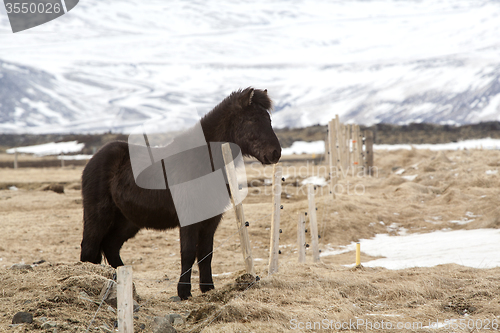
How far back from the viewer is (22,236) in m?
8.77

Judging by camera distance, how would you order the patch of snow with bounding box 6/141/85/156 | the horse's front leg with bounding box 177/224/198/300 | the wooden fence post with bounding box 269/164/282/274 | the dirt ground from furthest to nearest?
1. the patch of snow with bounding box 6/141/85/156
2. the wooden fence post with bounding box 269/164/282/274
3. the horse's front leg with bounding box 177/224/198/300
4. the dirt ground

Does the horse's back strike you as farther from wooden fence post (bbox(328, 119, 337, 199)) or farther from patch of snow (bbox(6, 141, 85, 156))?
patch of snow (bbox(6, 141, 85, 156))

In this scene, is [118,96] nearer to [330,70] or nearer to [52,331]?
[330,70]

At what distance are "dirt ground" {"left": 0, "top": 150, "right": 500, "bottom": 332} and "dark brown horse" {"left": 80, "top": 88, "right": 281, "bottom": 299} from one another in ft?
1.45

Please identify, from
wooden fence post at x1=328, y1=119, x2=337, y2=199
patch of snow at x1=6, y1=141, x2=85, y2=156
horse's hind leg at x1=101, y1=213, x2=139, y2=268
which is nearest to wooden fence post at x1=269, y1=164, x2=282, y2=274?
horse's hind leg at x1=101, y1=213, x2=139, y2=268

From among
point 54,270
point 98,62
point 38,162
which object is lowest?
point 38,162

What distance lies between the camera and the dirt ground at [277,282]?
10.9ft

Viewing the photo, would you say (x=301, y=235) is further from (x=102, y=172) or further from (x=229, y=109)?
(x=102, y=172)

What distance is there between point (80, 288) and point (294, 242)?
5.67 m

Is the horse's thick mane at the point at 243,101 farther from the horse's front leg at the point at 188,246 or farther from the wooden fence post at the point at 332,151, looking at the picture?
the wooden fence post at the point at 332,151

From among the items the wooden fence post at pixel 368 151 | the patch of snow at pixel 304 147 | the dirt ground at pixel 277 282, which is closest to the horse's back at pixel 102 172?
the dirt ground at pixel 277 282

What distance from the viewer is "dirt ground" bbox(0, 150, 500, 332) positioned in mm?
3318

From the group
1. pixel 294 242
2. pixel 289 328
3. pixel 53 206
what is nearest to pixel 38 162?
pixel 53 206

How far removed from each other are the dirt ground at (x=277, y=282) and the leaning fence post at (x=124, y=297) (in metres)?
0.57
